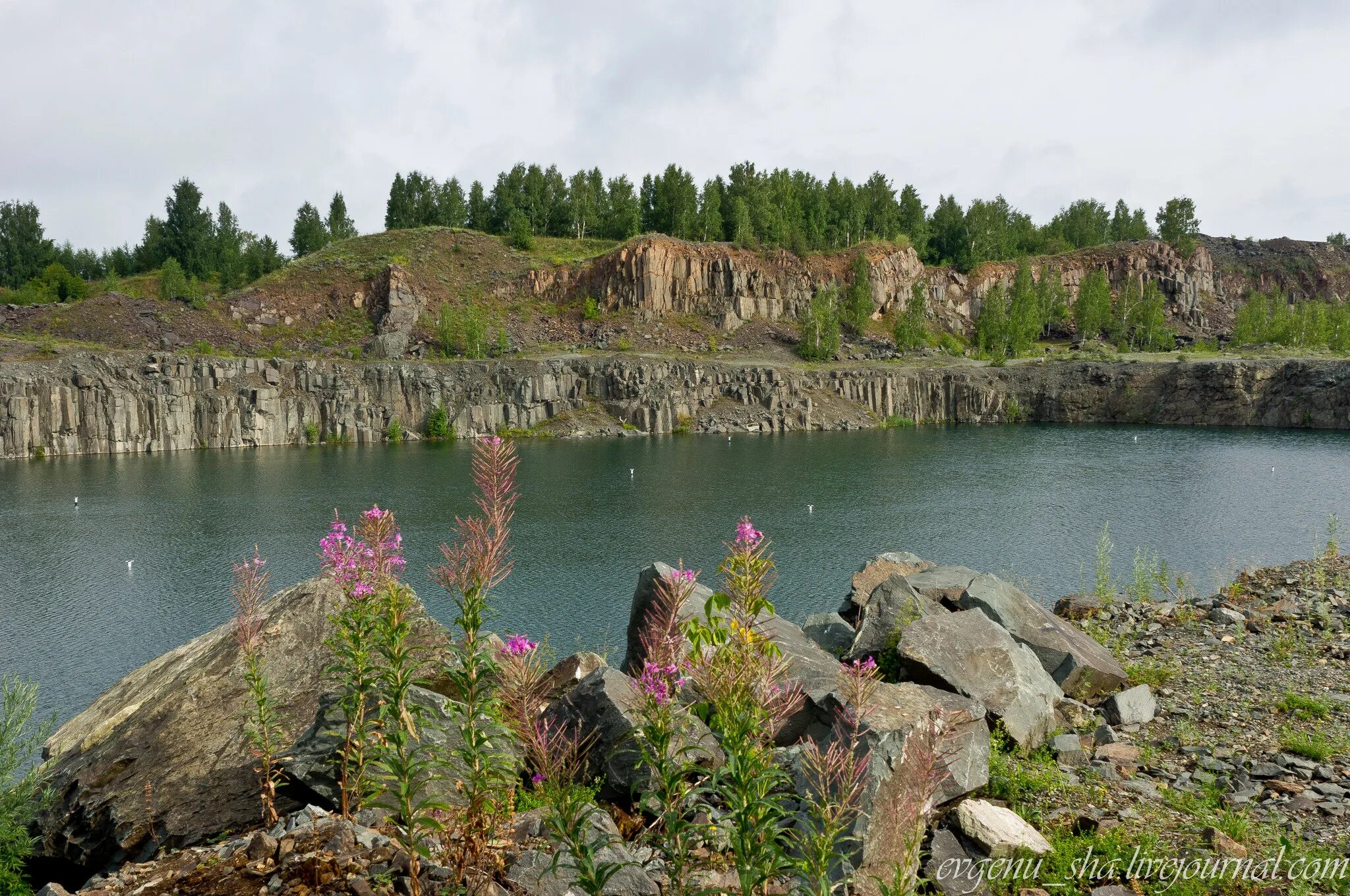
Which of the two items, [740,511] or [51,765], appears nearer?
[51,765]

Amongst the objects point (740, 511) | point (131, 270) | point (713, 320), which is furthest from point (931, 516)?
point (131, 270)

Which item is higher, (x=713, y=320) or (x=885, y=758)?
(x=713, y=320)

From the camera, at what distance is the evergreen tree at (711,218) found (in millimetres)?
137750

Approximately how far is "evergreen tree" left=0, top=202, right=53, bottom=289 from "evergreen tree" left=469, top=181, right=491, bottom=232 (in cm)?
6724

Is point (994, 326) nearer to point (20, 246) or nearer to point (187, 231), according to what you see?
point (187, 231)

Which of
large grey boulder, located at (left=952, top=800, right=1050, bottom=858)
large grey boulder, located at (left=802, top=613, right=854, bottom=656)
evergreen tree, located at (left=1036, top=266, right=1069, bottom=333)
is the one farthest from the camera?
evergreen tree, located at (left=1036, top=266, right=1069, bottom=333)

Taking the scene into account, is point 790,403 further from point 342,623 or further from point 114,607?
point 342,623

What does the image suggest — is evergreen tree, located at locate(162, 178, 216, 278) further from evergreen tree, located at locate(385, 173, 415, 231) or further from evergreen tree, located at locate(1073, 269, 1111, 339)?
evergreen tree, located at locate(1073, 269, 1111, 339)

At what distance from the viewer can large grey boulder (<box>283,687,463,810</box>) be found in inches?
326

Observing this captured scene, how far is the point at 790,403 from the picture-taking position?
104312 millimetres

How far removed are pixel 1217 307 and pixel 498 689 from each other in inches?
7282

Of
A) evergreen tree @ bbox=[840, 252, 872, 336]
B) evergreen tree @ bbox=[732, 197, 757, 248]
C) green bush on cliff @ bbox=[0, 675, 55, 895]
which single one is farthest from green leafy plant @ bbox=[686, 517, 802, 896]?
evergreen tree @ bbox=[732, 197, 757, 248]

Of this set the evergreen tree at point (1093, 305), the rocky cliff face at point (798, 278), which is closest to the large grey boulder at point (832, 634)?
the rocky cliff face at point (798, 278)

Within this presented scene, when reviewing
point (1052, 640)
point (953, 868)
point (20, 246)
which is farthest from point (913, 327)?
point (20, 246)
